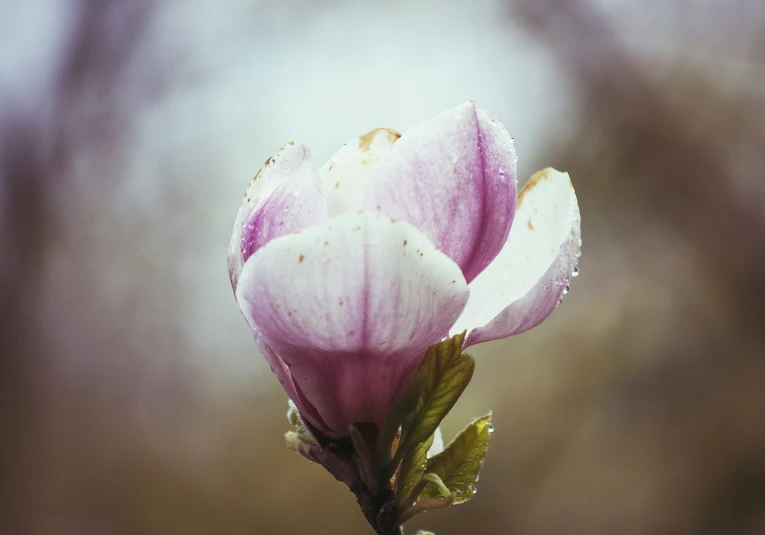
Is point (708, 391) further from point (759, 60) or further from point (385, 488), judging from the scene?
point (385, 488)

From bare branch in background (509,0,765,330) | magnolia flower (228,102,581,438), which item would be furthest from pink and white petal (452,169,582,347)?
bare branch in background (509,0,765,330)

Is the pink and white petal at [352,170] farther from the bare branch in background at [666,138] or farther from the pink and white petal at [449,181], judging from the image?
the bare branch in background at [666,138]

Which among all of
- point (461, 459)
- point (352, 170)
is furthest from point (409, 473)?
point (352, 170)

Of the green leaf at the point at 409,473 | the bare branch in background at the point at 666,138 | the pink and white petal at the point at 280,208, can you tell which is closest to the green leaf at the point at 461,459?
the green leaf at the point at 409,473

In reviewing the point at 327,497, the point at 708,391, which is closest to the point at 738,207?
the point at 708,391

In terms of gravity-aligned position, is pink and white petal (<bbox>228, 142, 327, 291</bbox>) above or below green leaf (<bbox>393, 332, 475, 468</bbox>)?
above

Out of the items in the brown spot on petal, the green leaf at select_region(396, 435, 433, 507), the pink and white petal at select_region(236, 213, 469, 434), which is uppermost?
the brown spot on petal

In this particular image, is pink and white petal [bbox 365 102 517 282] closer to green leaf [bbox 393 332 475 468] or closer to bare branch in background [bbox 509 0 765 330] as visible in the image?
green leaf [bbox 393 332 475 468]
